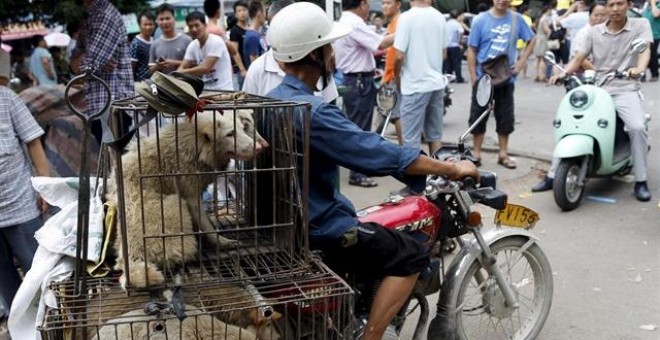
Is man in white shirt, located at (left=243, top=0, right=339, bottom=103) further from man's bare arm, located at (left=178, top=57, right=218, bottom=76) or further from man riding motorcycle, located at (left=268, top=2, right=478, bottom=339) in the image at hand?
man riding motorcycle, located at (left=268, top=2, right=478, bottom=339)

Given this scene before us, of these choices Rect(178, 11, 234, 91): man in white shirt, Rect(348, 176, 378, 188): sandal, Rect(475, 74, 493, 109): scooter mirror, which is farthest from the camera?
Rect(348, 176, 378, 188): sandal

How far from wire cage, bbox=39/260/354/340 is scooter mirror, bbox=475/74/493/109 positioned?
4.01 ft

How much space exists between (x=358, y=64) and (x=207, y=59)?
1.51 metres

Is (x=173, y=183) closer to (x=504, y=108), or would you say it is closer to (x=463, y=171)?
(x=463, y=171)

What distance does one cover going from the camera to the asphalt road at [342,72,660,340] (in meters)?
3.88

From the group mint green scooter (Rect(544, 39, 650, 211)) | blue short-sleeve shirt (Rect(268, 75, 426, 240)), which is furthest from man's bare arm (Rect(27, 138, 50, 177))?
mint green scooter (Rect(544, 39, 650, 211))

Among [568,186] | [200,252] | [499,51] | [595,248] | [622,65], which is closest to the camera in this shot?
[200,252]

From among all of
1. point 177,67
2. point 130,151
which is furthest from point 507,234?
point 177,67

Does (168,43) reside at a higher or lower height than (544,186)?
higher

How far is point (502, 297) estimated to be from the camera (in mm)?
3311

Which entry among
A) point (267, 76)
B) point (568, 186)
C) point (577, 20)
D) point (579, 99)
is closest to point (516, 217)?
point (267, 76)

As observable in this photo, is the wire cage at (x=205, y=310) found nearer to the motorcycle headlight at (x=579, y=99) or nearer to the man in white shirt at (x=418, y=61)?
the man in white shirt at (x=418, y=61)

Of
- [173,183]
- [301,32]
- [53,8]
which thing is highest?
[301,32]

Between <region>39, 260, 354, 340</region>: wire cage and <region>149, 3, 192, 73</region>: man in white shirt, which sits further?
<region>149, 3, 192, 73</region>: man in white shirt
